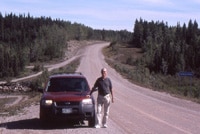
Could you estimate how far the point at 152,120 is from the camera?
2197 centimetres

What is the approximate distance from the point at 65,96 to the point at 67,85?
1.33 meters

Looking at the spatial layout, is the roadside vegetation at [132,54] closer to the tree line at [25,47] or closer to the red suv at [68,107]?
the tree line at [25,47]

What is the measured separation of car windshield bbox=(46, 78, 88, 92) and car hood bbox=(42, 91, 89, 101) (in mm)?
482

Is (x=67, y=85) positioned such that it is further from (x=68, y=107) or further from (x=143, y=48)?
(x=143, y=48)

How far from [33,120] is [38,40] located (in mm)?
155684

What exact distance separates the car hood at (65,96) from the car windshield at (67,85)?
1.58 feet

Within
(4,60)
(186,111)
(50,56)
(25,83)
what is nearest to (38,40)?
(50,56)

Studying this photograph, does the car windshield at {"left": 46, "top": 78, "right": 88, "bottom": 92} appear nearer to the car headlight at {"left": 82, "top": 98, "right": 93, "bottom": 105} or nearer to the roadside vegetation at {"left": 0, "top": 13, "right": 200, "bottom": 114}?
the car headlight at {"left": 82, "top": 98, "right": 93, "bottom": 105}

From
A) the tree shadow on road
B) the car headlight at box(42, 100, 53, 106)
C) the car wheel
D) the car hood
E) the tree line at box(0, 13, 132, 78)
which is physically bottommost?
the tree line at box(0, 13, 132, 78)

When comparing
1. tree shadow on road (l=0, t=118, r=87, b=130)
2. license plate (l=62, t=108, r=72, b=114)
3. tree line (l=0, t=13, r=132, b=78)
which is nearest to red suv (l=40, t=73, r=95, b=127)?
license plate (l=62, t=108, r=72, b=114)

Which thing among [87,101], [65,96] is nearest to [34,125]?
[65,96]

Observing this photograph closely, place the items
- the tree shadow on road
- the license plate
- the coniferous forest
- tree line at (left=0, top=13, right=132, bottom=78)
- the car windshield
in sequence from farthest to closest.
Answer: tree line at (left=0, top=13, right=132, bottom=78)
the coniferous forest
the car windshield
the tree shadow on road
the license plate

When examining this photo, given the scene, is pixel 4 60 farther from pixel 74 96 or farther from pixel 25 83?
pixel 74 96

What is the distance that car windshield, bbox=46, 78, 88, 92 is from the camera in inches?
767
